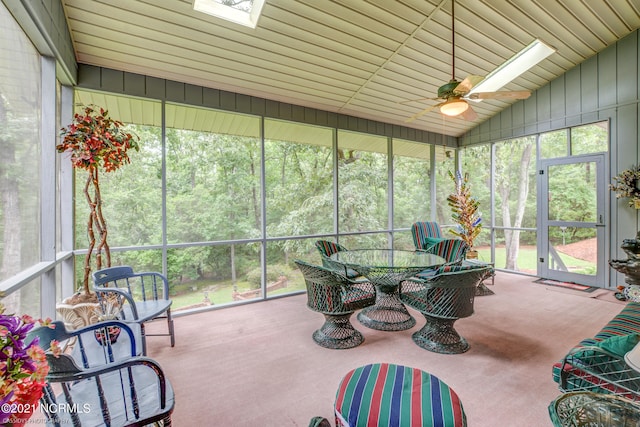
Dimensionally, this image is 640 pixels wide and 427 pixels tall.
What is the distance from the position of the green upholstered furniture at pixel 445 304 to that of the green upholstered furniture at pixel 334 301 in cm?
53

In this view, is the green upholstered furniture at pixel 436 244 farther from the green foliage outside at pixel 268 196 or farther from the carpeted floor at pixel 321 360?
the green foliage outside at pixel 268 196

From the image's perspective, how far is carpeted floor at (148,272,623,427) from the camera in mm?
1972

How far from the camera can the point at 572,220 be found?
5.04 meters

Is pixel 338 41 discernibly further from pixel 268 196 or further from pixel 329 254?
pixel 268 196

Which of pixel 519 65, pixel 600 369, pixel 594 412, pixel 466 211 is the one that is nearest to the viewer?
pixel 594 412

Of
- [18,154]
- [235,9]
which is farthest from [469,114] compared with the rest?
[18,154]

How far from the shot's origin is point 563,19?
12.5 feet

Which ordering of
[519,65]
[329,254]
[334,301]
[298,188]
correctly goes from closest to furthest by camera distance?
[334,301] → [329,254] → [519,65] → [298,188]

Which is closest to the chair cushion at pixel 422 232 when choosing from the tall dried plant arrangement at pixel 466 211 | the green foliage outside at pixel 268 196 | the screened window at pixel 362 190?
the tall dried plant arrangement at pixel 466 211

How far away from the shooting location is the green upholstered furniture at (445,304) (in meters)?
2.49

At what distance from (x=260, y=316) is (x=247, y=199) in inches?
125

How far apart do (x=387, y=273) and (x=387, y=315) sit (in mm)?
967

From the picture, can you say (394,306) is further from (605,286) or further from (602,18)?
(602,18)

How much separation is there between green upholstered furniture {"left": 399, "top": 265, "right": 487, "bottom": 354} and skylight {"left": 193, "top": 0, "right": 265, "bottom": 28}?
10.6ft
